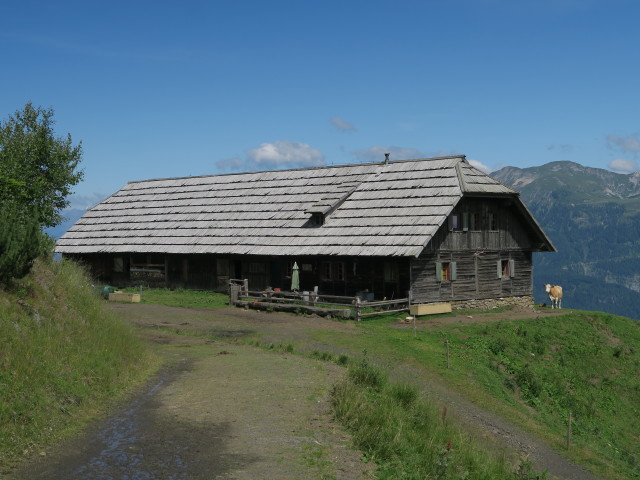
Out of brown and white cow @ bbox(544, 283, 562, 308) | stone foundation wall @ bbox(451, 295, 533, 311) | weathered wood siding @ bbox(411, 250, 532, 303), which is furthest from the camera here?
brown and white cow @ bbox(544, 283, 562, 308)

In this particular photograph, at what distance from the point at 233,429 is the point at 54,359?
13.4 feet

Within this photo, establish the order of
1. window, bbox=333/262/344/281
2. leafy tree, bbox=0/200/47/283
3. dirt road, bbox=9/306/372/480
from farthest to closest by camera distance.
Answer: window, bbox=333/262/344/281, leafy tree, bbox=0/200/47/283, dirt road, bbox=9/306/372/480

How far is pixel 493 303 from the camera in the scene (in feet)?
115

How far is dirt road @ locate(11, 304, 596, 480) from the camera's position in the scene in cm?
962

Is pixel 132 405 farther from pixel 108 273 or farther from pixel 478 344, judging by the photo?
pixel 108 273

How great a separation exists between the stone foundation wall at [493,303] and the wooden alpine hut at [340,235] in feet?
0.75

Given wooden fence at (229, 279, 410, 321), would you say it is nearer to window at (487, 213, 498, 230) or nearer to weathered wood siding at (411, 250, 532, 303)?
weathered wood siding at (411, 250, 532, 303)

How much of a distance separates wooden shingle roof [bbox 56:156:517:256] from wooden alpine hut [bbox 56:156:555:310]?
0.29 ft

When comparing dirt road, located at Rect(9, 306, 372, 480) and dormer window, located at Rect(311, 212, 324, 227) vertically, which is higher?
dormer window, located at Rect(311, 212, 324, 227)

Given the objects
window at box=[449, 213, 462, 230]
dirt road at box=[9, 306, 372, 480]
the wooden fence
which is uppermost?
window at box=[449, 213, 462, 230]

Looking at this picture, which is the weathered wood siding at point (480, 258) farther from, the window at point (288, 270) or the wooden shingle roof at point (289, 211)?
the window at point (288, 270)

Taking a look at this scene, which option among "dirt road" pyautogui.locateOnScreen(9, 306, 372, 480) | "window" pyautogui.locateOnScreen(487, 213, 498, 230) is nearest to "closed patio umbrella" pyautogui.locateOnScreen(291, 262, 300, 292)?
"window" pyautogui.locateOnScreen(487, 213, 498, 230)

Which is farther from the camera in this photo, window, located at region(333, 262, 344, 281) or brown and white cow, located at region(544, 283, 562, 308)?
brown and white cow, located at region(544, 283, 562, 308)

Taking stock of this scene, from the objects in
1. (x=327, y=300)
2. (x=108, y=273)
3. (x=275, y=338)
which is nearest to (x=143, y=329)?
(x=275, y=338)
